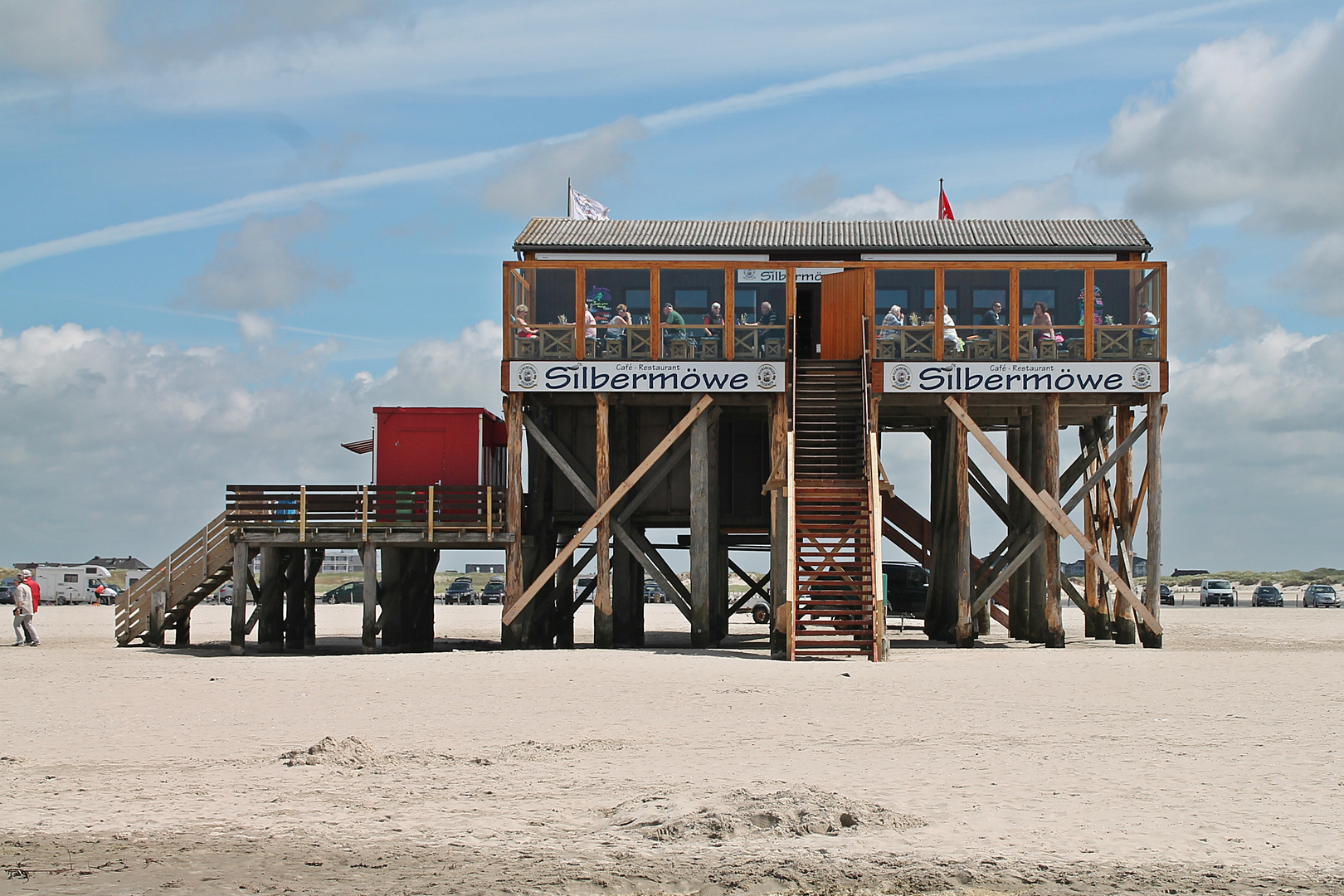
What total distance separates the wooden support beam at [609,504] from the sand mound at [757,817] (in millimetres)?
14673

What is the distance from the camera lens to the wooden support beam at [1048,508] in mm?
24609

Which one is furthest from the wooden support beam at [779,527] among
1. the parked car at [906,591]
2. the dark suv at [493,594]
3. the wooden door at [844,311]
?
the dark suv at [493,594]

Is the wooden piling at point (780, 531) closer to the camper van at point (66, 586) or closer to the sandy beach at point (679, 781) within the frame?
the sandy beach at point (679, 781)

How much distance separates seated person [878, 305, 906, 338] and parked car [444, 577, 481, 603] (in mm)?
46522

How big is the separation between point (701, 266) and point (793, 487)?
4.77 meters

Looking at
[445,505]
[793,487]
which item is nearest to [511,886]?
[793,487]

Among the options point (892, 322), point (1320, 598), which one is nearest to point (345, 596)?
point (1320, 598)

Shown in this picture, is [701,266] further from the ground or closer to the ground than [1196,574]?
further from the ground

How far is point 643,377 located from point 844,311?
388 centimetres

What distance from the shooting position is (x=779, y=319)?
25359 mm

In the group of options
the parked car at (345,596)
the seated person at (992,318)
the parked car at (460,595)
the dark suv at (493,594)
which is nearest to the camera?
the seated person at (992,318)

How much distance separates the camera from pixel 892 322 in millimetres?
25344

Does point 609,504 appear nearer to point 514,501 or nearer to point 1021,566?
point 514,501

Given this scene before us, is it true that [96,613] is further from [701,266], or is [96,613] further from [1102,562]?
[1102,562]
